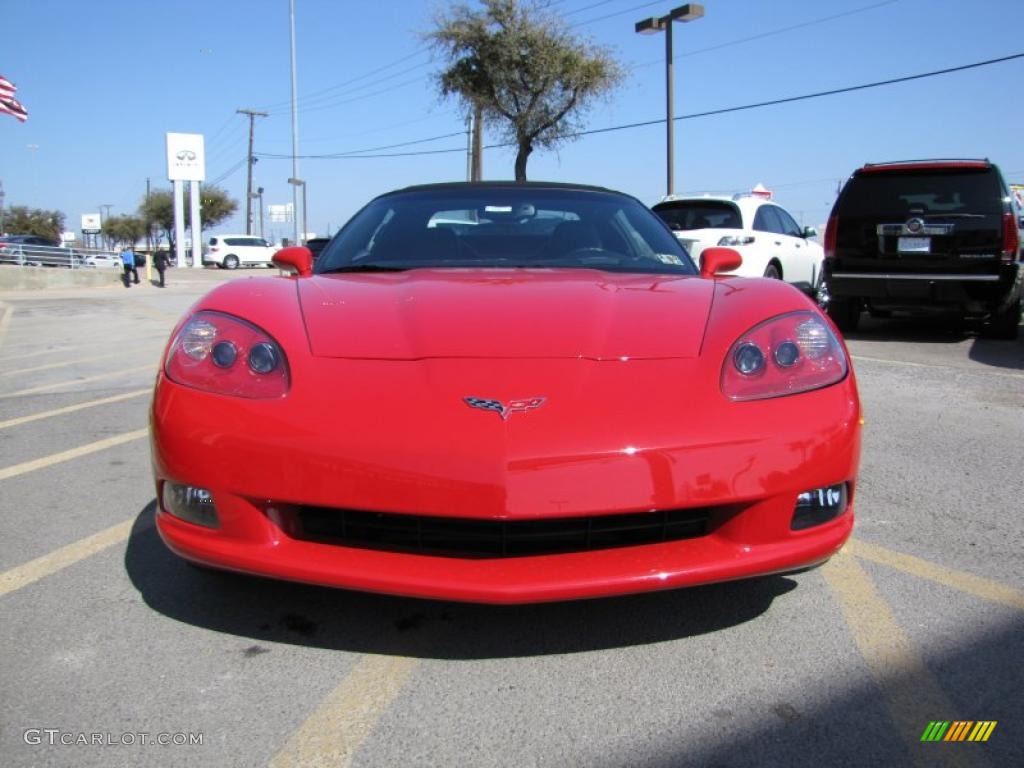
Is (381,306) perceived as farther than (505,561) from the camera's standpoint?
Yes

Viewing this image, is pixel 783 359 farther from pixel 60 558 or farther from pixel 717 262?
pixel 60 558

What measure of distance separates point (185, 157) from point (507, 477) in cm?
4800

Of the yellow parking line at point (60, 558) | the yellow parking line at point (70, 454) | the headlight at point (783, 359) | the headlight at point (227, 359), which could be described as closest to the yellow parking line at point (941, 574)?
the headlight at point (783, 359)

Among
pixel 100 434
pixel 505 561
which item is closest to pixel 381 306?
pixel 505 561

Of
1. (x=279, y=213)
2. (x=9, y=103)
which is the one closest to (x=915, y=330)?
(x=9, y=103)

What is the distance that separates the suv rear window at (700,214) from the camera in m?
8.98

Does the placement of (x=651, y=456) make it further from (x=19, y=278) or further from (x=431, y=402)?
(x=19, y=278)

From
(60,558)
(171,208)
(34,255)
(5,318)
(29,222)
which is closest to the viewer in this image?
(60,558)

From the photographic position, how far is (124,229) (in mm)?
86000

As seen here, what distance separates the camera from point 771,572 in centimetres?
198

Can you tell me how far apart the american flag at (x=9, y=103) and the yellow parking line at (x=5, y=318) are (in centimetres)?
500

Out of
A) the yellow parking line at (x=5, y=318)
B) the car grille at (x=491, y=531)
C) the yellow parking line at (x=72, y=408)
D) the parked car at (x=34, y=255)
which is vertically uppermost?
the parked car at (x=34, y=255)

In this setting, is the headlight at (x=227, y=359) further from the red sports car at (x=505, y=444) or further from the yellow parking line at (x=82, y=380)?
the yellow parking line at (x=82, y=380)

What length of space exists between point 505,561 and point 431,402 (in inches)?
16.6
